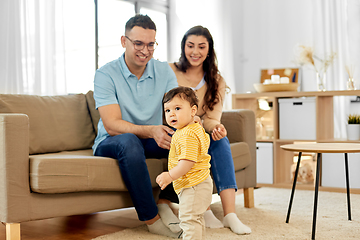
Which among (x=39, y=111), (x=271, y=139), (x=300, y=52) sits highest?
(x=300, y=52)

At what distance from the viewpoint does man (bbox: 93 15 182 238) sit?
1806 millimetres

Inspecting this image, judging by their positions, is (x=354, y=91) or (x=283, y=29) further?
(x=283, y=29)

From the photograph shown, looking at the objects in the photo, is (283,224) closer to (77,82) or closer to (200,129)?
(200,129)

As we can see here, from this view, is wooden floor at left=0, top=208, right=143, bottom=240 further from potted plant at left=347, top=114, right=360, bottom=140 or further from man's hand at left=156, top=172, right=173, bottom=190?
potted plant at left=347, top=114, right=360, bottom=140

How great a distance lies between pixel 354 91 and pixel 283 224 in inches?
59.6

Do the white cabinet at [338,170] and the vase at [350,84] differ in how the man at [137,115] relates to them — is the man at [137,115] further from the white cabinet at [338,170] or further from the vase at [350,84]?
the vase at [350,84]

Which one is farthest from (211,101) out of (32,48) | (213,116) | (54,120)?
(32,48)

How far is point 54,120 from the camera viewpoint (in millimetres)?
2279

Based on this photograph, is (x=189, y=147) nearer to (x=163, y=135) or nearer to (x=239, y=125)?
(x=163, y=135)

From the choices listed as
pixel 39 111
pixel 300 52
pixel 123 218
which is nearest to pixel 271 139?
pixel 300 52

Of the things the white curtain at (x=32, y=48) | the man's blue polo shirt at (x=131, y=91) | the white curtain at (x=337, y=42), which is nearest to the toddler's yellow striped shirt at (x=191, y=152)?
the man's blue polo shirt at (x=131, y=91)

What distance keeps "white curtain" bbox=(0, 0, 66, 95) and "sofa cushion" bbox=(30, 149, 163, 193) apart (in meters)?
1.19

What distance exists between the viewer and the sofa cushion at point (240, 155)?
238cm

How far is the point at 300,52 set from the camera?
3.91m
